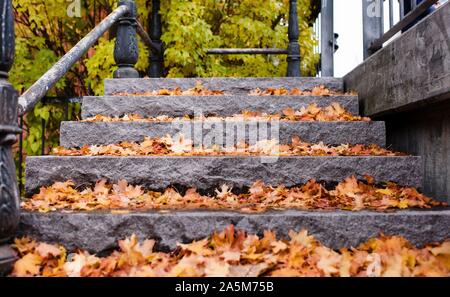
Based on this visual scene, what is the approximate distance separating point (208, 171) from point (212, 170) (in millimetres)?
24

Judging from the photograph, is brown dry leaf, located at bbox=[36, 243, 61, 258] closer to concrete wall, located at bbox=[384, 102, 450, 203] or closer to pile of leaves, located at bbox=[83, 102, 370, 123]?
pile of leaves, located at bbox=[83, 102, 370, 123]

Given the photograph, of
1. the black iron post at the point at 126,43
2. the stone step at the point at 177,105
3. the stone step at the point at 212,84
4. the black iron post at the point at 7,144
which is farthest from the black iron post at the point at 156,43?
the black iron post at the point at 7,144

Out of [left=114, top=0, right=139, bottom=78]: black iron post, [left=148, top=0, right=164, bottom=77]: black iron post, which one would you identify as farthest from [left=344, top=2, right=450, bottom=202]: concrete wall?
[left=148, top=0, right=164, bottom=77]: black iron post

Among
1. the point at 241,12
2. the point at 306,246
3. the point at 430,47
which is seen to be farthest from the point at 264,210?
the point at 241,12

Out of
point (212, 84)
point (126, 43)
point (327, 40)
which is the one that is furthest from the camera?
point (327, 40)

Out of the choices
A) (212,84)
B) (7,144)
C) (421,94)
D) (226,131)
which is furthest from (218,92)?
(7,144)

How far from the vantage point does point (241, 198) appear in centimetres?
243

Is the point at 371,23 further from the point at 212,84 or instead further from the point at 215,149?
the point at 215,149

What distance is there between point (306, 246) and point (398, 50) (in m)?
1.76

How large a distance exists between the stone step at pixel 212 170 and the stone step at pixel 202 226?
0.56m

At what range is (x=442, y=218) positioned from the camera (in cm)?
197

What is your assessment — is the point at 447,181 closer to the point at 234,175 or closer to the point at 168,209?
the point at 234,175

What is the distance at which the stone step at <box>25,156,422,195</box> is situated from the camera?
2523 mm
